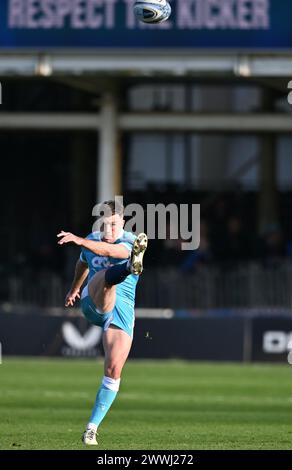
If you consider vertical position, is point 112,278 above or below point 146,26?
below

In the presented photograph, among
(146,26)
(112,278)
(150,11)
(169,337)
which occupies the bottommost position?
(169,337)

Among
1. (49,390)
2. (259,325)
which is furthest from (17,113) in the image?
(49,390)

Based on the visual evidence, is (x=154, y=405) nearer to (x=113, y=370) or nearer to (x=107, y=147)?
(x=113, y=370)

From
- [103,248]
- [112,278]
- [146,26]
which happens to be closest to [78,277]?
[112,278]

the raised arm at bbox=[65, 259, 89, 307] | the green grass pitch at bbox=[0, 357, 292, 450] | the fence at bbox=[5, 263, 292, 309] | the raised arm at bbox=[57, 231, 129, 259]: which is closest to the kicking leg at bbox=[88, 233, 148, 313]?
the raised arm at bbox=[57, 231, 129, 259]

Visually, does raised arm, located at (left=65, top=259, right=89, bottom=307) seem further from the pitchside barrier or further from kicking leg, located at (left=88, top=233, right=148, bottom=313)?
the pitchside barrier

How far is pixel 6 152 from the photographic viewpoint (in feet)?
115

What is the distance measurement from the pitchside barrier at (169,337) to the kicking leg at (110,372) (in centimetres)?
1322

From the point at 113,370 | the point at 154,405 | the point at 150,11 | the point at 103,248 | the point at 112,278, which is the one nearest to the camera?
the point at 103,248

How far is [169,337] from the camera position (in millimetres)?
26625

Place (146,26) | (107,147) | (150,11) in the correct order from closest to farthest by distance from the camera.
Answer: (150,11), (146,26), (107,147)

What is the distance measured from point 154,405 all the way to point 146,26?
11.2 m

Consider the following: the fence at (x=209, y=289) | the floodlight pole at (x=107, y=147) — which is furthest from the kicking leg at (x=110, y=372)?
the floodlight pole at (x=107, y=147)

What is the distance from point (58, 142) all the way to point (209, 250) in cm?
686
